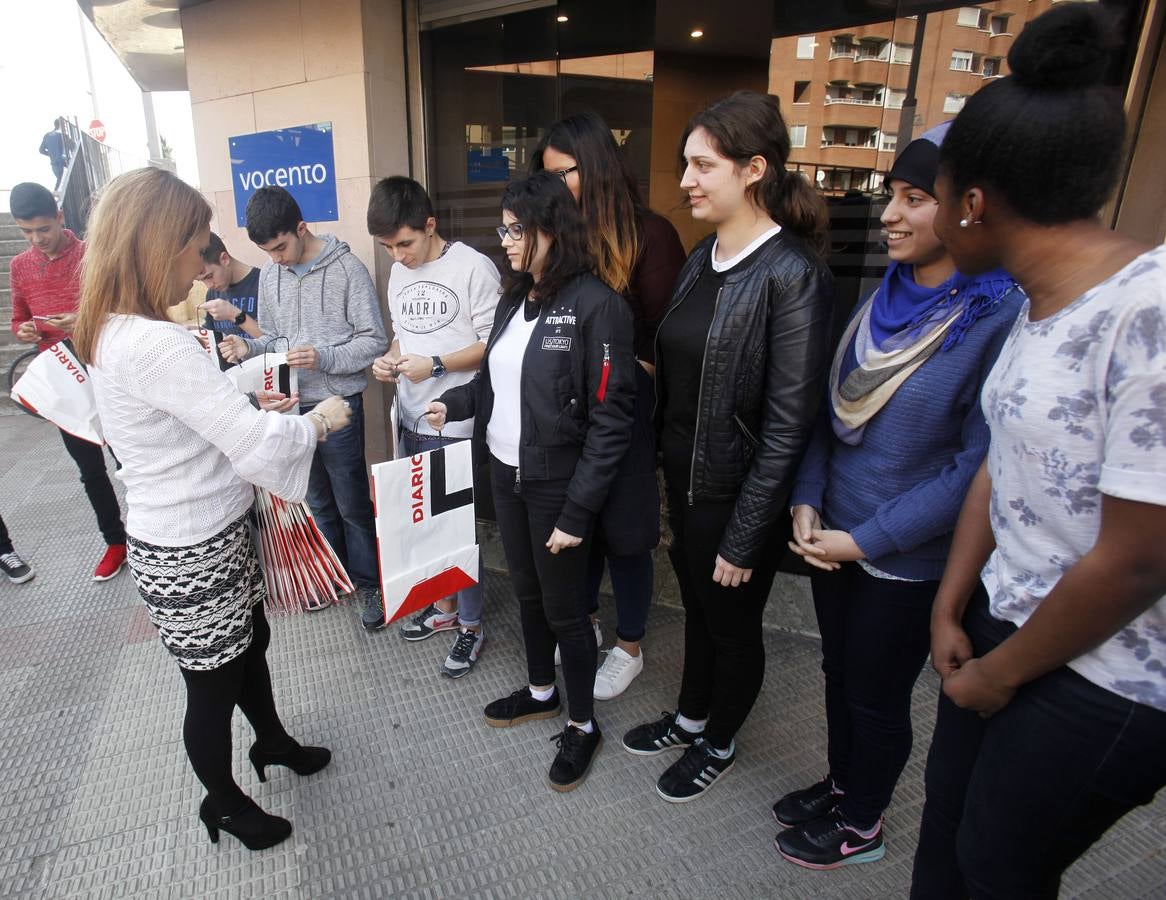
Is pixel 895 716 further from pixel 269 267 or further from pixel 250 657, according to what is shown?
pixel 269 267

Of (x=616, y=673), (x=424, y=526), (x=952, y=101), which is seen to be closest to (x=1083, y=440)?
(x=424, y=526)

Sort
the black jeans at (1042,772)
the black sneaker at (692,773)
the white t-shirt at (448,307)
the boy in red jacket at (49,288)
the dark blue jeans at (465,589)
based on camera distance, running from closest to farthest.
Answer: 1. the black jeans at (1042,772)
2. the black sneaker at (692,773)
3. the white t-shirt at (448,307)
4. the dark blue jeans at (465,589)
5. the boy in red jacket at (49,288)

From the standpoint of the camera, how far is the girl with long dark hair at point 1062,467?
87 centimetres

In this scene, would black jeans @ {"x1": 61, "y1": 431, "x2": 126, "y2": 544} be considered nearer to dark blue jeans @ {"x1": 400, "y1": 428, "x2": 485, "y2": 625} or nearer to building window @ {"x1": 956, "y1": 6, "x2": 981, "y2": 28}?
dark blue jeans @ {"x1": 400, "y1": 428, "x2": 485, "y2": 625}

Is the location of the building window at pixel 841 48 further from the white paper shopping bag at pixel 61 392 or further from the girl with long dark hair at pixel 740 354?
the white paper shopping bag at pixel 61 392

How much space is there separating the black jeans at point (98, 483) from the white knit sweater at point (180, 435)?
2.20 meters

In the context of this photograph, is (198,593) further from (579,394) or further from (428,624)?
(428,624)

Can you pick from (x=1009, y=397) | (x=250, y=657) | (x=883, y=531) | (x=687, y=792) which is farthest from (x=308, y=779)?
(x=1009, y=397)

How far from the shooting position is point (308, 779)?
2.24 meters

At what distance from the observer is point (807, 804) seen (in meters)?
2.05

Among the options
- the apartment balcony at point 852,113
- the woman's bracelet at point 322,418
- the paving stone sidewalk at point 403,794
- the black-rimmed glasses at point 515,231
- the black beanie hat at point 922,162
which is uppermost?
the apartment balcony at point 852,113

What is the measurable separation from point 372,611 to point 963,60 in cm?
342

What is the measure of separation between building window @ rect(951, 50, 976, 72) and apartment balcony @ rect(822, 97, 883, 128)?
1.46 feet

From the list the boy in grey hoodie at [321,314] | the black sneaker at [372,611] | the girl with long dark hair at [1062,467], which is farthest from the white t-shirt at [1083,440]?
the black sneaker at [372,611]
